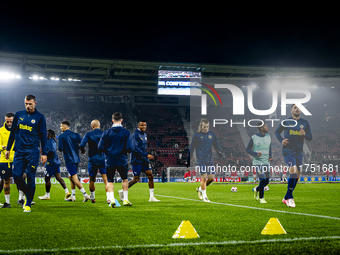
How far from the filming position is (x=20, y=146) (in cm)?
772

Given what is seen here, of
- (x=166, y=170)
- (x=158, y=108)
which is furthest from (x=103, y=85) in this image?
(x=166, y=170)

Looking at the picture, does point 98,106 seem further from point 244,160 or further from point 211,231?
point 211,231

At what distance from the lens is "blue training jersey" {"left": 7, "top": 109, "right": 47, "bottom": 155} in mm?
7738

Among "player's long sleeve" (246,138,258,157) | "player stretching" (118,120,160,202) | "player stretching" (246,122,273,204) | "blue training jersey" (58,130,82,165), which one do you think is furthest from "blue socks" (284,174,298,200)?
"blue training jersey" (58,130,82,165)

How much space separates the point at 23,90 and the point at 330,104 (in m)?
35.1

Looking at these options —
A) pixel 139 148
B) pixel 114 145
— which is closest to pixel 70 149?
pixel 139 148

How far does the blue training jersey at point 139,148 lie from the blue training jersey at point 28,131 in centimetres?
305

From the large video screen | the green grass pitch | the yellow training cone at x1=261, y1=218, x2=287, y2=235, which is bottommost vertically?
the green grass pitch

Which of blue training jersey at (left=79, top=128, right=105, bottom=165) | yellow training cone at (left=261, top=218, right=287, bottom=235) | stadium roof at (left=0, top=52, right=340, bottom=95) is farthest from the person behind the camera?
stadium roof at (left=0, top=52, right=340, bottom=95)

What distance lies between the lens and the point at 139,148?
A: 1045 cm

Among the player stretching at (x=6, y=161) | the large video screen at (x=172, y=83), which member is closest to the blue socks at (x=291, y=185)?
the player stretching at (x=6, y=161)

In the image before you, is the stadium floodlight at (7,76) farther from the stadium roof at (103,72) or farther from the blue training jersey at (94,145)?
the blue training jersey at (94,145)

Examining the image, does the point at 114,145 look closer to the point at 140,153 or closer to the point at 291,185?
the point at 140,153

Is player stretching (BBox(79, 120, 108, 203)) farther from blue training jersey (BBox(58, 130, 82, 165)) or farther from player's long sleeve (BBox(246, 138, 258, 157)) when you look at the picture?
player's long sleeve (BBox(246, 138, 258, 157))
